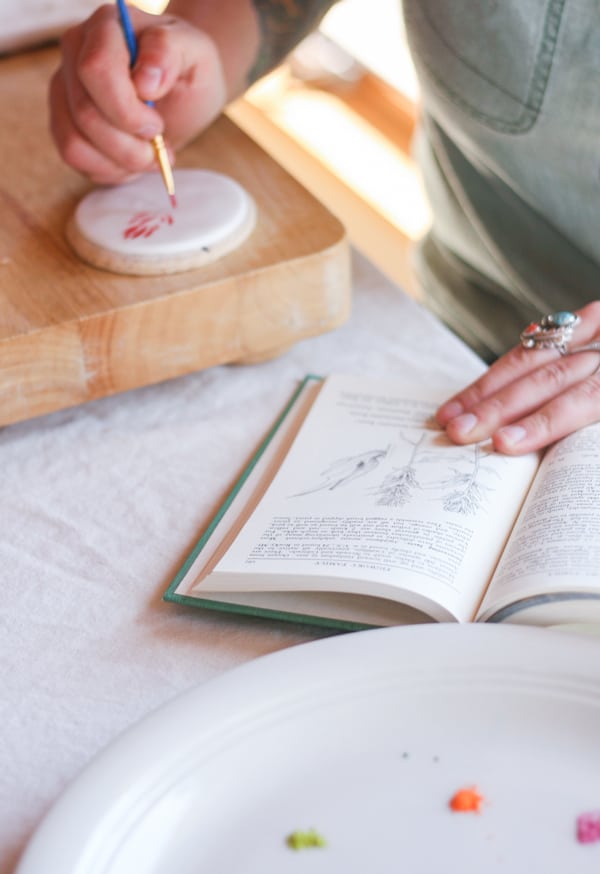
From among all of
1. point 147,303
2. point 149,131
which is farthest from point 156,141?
point 147,303

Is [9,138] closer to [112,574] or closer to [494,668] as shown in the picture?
[112,574]

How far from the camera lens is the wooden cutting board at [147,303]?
78 cm

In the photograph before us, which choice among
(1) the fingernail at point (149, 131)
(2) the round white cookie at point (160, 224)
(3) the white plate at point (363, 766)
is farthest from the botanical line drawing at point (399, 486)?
(1) the fingernail at point (149, 131)

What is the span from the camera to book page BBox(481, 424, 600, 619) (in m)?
0.57

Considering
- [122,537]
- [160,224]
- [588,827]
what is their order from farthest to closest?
[160,224] → [122,537] → [588,827]

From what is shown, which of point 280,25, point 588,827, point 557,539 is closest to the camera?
point 588,827

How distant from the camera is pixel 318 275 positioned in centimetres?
86

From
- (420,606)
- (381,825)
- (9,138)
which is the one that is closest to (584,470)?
(420,606)

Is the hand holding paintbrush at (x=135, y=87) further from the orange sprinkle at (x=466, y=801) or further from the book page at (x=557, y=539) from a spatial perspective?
the orange sprinkle at (x=466, y=801)

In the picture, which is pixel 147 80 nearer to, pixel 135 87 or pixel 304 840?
pixel 135 87

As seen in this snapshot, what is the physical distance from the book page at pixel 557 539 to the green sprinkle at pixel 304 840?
0.52 ft

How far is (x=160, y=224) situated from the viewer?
86 centimetres

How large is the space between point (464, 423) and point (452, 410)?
0.02 metres

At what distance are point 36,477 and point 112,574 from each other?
0.43 feet
